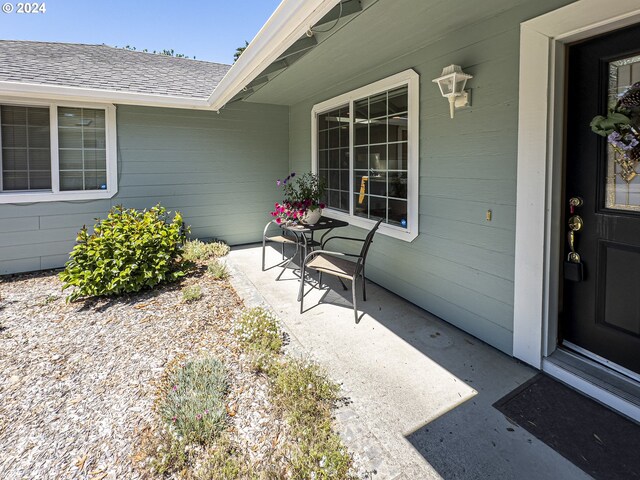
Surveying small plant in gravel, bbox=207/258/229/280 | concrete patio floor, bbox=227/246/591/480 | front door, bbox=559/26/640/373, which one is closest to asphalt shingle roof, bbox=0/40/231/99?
small plant in gravel, bbox=207/258/229/280

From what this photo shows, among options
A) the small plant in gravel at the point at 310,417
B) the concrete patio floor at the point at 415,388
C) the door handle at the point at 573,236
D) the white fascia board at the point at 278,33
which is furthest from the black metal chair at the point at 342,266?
the white fascia board at the point at 278,33

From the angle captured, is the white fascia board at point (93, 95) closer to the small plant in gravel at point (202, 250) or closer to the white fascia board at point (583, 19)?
the small plant in gravel at point (202, 250)

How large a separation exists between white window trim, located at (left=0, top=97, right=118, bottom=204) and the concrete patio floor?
10.6 feet

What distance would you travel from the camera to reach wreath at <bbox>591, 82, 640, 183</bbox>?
198 cm

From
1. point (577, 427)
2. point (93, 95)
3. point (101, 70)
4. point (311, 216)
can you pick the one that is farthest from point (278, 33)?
point (101, 70)

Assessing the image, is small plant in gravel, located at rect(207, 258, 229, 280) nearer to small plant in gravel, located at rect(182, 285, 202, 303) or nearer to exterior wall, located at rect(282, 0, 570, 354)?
small plant in gravel, located at rect(182, 285, 202, 303)

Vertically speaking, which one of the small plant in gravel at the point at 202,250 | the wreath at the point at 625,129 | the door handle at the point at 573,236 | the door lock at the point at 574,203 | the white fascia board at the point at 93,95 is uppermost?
the white fascia board at the point at 93,95

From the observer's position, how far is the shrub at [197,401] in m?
1.87

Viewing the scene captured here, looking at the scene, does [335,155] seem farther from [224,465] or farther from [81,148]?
[224,465]

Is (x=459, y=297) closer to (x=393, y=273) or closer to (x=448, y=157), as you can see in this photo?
(x=393, y=273)

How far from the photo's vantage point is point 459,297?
10.2 feet

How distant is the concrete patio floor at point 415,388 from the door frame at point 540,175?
404 mm

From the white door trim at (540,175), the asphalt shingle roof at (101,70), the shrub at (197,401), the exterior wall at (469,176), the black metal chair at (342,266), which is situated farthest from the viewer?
the asphalt shingle roof at (101,70)

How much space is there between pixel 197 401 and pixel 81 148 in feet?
15.8
